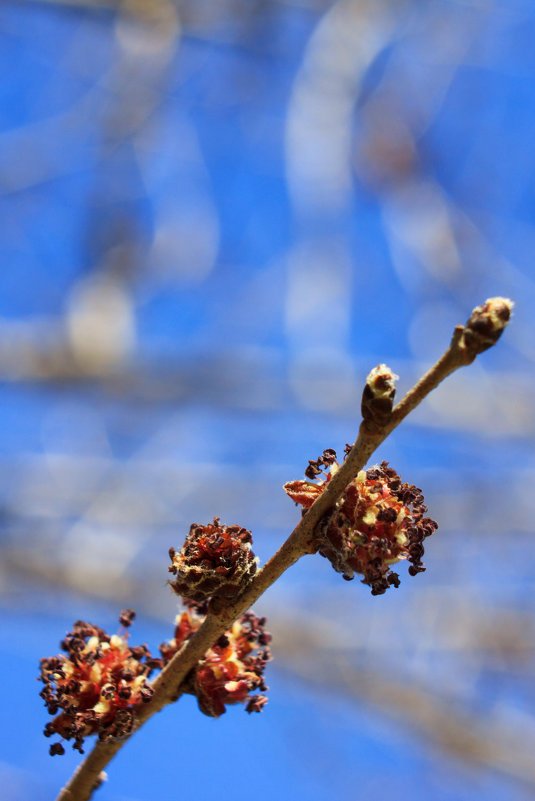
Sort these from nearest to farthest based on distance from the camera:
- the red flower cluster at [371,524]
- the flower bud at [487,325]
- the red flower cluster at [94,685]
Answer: the flower bud at [487,325]
the red flower cluster at [371,524]
the red flower cluster at [94,685]

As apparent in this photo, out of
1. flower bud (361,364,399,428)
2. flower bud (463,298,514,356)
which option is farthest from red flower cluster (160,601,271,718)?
flower bud (463,298,514,356)

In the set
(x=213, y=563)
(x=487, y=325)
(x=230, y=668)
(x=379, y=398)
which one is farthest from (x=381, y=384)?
(x=230, y=668)

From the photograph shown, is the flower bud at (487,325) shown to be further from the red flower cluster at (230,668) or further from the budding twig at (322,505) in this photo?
the red flower cluster at (230,668)

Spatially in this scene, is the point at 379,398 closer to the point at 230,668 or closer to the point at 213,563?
the point at 213,563

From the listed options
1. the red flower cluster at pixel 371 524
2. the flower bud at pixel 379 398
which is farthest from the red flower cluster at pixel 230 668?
the flower bud at pixel 379 398

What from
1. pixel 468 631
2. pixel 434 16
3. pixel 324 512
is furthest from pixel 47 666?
pixel 434 16

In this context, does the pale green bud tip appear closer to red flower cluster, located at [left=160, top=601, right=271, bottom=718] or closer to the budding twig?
the budding twig

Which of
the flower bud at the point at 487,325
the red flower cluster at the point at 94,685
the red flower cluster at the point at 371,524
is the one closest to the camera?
the flower bud at the point at 487,325
